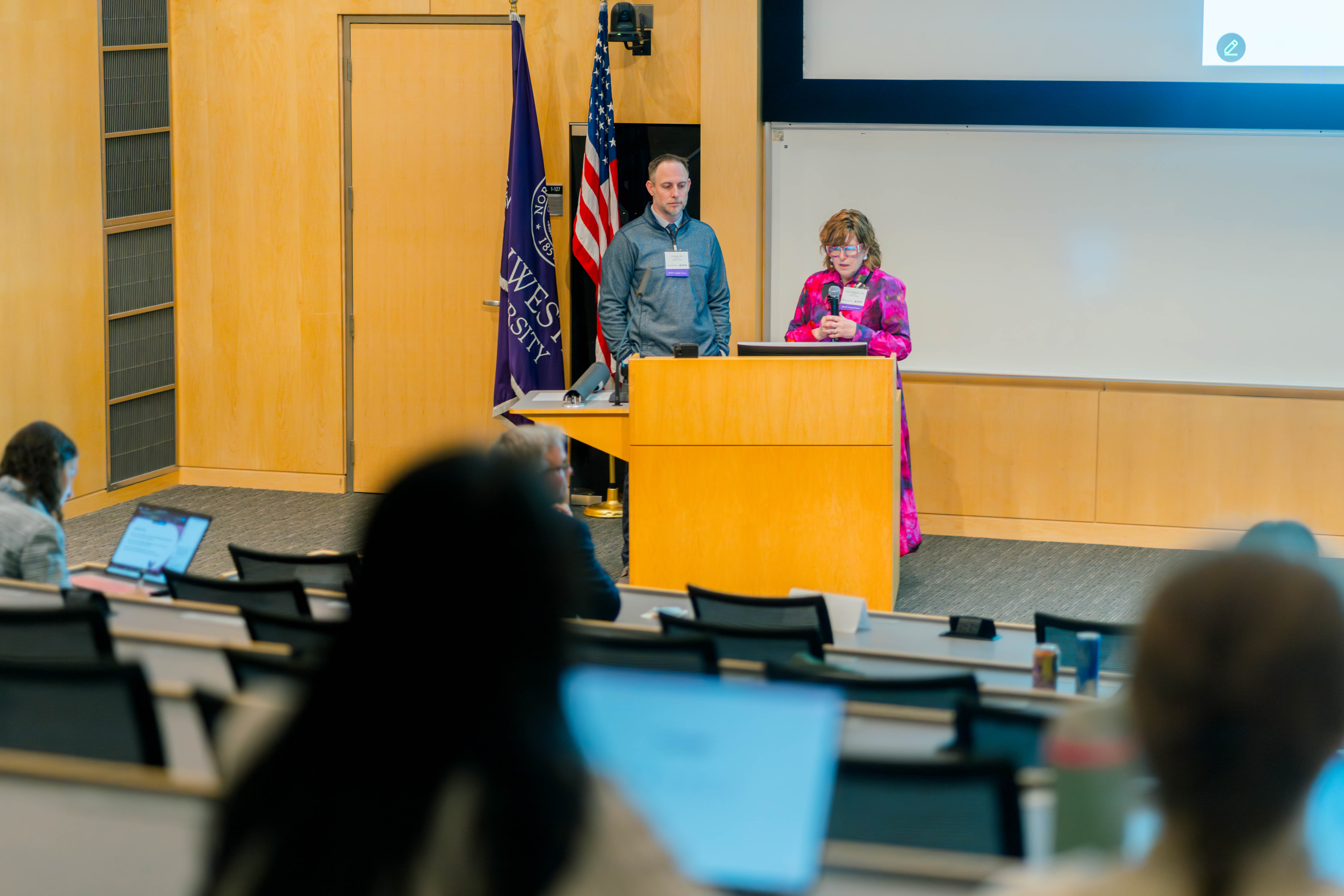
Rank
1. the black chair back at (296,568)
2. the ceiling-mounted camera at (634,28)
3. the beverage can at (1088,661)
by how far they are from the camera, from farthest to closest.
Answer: the ceiling-mounted camera at (634,28)
the black chair back at (296,568)
the beverage can at (1088,661)

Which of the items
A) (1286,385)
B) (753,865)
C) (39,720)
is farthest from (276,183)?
(753,865)

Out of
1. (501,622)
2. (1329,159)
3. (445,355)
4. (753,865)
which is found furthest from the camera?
(445,355)

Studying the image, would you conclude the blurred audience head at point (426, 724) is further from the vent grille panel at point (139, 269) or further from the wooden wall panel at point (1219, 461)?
the vent grille panel at point (139, 269)

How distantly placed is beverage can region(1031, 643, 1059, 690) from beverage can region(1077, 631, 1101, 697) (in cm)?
7

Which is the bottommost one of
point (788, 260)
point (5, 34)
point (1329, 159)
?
point (788, 260)

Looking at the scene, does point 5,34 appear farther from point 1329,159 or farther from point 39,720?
point 1329,159

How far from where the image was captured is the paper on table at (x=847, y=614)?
3828mm

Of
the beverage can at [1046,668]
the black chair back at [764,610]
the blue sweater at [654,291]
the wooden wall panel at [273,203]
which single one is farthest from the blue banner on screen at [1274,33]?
the beverage can at [1046,668]

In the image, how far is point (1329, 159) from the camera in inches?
254

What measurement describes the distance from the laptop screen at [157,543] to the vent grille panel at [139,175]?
12.9ft

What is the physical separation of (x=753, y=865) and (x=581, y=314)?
5.99 m

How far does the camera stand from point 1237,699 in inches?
37.2

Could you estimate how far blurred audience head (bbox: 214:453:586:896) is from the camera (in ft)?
Answer: 3.21

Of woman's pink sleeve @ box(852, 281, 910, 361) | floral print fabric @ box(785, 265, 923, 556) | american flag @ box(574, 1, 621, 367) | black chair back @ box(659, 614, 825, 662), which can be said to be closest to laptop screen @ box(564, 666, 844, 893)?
black chair back @ box(659, 614, 825, 662)
